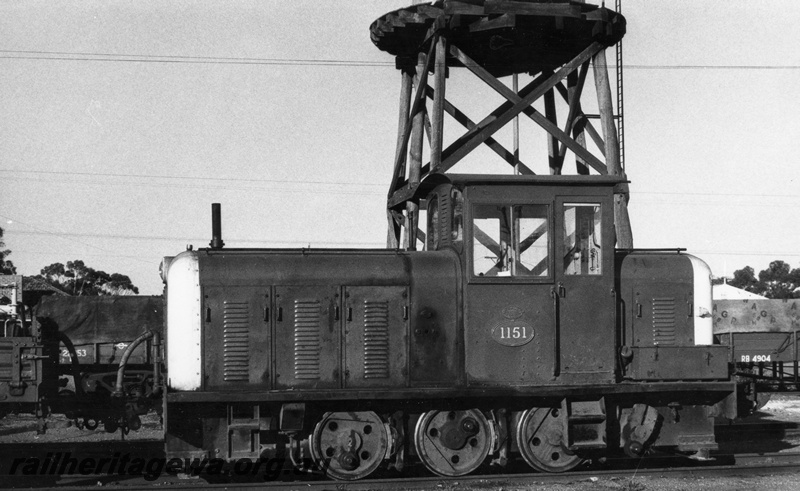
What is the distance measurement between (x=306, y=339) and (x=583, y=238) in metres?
3.87

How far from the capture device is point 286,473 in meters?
11.5

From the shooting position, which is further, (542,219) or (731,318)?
(731,318)

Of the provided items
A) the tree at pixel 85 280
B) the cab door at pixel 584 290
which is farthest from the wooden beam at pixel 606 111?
the tree at pixel 85 280

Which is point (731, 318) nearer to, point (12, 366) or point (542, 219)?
point (542, 219)

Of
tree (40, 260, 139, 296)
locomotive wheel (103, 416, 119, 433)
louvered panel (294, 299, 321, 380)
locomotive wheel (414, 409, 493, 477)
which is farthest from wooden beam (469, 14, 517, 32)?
tree (40, 260, 139, 296)

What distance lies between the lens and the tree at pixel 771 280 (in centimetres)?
5747

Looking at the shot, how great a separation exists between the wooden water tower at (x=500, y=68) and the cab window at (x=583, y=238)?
7.41 feet

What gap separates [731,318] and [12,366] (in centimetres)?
1321

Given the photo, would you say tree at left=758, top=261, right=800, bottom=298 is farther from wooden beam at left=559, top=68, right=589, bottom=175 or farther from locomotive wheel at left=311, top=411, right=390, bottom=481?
locomotive wheel at left=311, top=411, right=390, bottom=481

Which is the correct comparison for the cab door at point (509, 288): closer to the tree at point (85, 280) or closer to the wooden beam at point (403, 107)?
the wooden beam at point (403, 107)

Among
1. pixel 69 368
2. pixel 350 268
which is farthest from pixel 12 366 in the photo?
pixel 350 268

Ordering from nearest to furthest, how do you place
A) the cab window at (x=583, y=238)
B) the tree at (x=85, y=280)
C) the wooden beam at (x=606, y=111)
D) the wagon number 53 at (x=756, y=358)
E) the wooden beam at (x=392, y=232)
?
the cab window at (x=583, y=238), the wooden beam at (x=606, y=111), the wooden beam at (x=392, y=232), the wagon number 53 at (x=756, y=358), the tree at (x=85, y=280)

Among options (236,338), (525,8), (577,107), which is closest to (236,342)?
(236,338)

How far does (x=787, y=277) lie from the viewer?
196 feet
